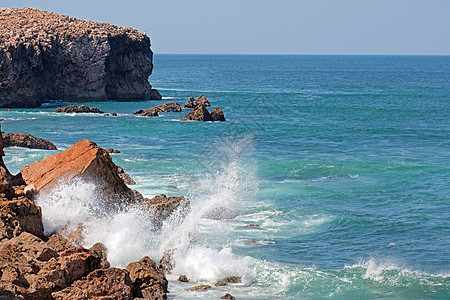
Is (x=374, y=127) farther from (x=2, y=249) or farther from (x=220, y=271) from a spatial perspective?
(x=2, y=249)

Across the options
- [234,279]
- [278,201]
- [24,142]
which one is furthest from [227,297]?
[24,142]

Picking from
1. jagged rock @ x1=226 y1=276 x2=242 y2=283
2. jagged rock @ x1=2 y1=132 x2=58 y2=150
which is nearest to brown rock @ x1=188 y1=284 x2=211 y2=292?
jagged rock @ x1=226 y1=276 x2=242 y2=283

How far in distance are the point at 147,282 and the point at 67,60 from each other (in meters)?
61.8

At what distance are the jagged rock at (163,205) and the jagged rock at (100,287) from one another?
8.45 meters

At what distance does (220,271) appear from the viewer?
1934 cm

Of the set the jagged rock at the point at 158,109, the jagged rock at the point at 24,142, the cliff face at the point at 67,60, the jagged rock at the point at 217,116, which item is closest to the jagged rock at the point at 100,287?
the jagged rock at the point at 24,142

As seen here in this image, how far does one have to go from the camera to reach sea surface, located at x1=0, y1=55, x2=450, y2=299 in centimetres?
1981

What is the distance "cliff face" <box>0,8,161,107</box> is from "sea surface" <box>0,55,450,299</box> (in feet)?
21.7

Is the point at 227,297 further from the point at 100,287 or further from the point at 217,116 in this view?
the point at 217,116

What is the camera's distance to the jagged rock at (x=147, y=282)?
52.0 feet

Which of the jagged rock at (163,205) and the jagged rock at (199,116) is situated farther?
the jagged rock at (199,116)

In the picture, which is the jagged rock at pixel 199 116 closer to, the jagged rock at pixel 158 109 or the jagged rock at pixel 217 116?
the jagged rock at pixel 217 116

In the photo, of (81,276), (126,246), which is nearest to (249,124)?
(126,246)

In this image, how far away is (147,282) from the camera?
16156 mm
